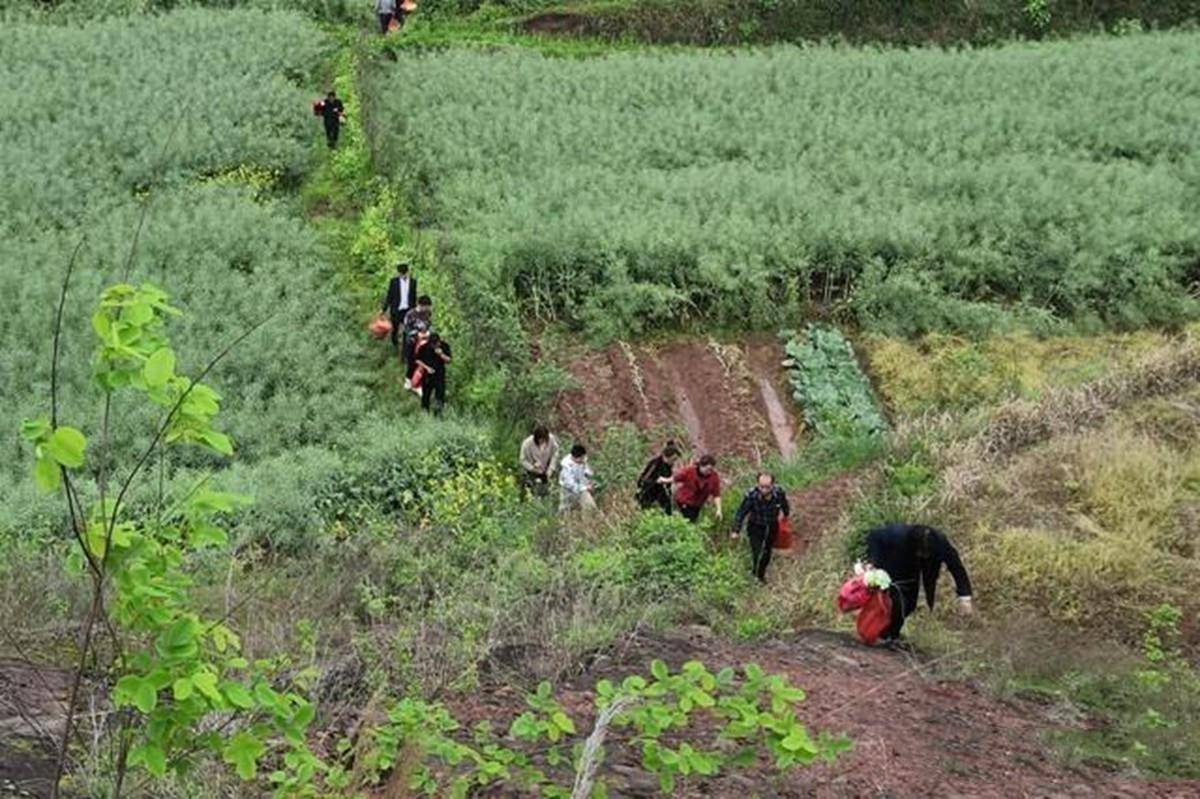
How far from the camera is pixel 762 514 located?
12.0 metres

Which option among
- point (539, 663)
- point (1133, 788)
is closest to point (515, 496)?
point (539, 663)

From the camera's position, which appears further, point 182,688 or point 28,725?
point 28,725

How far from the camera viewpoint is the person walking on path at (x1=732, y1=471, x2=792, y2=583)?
11938 mm

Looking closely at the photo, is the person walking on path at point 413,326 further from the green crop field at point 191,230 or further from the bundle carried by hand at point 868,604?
the bundle carried by hand at point 868,604

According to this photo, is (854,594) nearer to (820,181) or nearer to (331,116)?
(820,181)

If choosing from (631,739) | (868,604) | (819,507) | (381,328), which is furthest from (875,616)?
(381,328)

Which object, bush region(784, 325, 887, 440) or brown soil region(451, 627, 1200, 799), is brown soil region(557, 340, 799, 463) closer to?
bush region(784, 325, 887, 440)

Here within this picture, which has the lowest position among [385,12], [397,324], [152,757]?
[397,324]

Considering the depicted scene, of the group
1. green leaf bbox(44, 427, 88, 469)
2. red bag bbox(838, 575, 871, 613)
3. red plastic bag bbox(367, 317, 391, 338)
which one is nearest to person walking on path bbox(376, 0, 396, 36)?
red plastic bag bbox(367, 317, 391, 338)

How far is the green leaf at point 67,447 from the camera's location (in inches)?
160

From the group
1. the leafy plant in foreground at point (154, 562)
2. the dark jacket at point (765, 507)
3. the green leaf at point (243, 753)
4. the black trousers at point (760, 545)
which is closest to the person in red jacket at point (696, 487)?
the black trousers at point (760, 545)

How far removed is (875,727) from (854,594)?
1.66 m

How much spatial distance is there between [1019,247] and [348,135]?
1072 cm

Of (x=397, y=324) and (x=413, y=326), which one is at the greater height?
(x=413, y=326)
